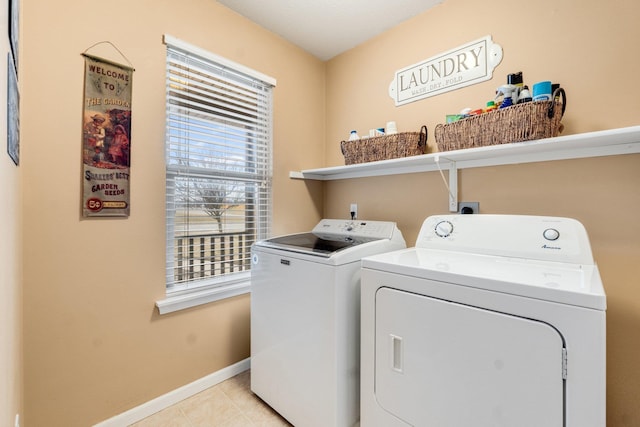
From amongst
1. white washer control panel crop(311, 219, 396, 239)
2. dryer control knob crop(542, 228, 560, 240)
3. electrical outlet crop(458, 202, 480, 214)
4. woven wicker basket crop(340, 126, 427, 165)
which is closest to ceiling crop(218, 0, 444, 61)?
woven wicker basket crop(340, 126, 427, 165)

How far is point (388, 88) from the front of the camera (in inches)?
82.2

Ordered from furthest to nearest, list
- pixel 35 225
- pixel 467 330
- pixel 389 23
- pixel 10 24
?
pixel 389 23 < pixel 35 225 < pixel 467 330 < pixel 10 24

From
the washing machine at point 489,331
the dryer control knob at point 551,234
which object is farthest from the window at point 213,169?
the dryer control knob at point 551,234

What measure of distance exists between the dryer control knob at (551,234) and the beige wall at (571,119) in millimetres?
273

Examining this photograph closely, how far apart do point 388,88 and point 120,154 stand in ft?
5.72

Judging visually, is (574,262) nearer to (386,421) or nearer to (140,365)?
(386,421)

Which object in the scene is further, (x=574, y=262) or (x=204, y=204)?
(x=204, y=204)

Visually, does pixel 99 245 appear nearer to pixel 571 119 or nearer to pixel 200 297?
pixel 200 297

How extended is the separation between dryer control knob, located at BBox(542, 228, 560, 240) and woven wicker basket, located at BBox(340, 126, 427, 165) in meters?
0.81

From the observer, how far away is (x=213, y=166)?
1.86 metres

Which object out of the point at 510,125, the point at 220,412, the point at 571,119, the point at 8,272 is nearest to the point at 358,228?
the point at 510,125

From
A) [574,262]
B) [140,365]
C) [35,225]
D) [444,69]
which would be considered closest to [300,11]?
[444,69]

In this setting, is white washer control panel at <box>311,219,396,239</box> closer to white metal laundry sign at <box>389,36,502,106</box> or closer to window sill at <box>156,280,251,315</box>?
window sill at <box>156,280,251,315</box>

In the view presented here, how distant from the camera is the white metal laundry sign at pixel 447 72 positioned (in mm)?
1637
